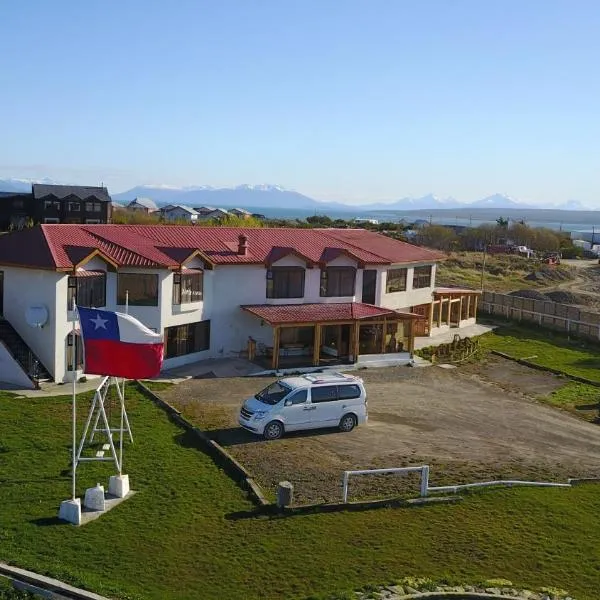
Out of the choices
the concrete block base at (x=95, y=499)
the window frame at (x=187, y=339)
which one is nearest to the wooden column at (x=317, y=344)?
the window frame at (x=187, y=339)

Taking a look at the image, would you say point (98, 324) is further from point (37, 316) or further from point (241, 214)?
point (241, 214)

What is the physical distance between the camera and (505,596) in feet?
45.0

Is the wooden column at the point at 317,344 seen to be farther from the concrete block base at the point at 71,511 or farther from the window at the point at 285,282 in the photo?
the concrete block base at the point at 71,511

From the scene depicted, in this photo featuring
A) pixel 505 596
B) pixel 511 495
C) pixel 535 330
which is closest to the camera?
pixel 505 596

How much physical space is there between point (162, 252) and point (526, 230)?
92968mm

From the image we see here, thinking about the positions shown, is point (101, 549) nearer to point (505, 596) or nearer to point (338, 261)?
point (505, 596)

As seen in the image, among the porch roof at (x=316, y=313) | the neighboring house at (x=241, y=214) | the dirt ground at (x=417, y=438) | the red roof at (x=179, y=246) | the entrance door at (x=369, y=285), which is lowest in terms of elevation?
the dirt ground at (x=417, y=438)

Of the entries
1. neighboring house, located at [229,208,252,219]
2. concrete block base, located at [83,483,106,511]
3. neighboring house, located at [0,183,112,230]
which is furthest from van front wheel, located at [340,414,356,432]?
neighboring house, located at [229,208,252,219]

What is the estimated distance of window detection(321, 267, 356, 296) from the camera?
36156mm

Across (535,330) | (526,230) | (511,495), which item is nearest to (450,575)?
(511,495)

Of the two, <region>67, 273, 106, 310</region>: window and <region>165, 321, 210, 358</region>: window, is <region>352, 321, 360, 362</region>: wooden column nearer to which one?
<region>165, 321, 210, 358</region>: window

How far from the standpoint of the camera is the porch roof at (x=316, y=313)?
107ft

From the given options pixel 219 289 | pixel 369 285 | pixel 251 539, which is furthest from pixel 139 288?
pixel 251 539

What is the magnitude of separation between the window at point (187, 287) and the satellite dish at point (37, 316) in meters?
5.60
